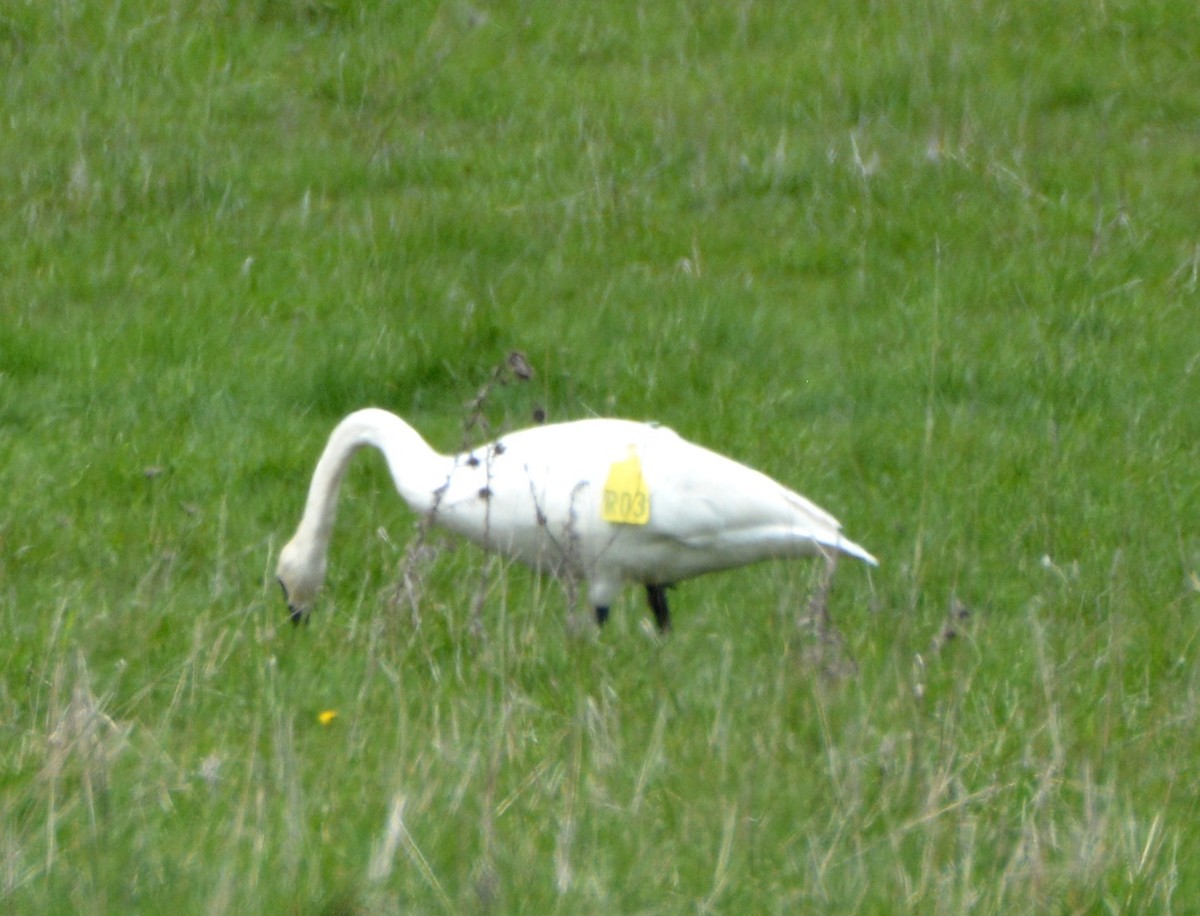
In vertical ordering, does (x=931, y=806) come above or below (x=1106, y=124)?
above

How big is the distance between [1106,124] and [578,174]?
2602 mm

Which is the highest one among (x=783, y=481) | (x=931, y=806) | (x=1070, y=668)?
(x=931, y=806)

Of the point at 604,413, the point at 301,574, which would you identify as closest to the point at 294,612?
the point at 301,574

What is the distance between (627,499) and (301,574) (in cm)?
92

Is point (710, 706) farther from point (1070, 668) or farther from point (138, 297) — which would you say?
point (138, 297)

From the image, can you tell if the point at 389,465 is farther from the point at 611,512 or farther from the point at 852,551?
the point at 852,551

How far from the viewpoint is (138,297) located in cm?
864

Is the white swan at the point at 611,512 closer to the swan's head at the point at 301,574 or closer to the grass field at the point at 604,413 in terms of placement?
the swan's head at the point at 301,574

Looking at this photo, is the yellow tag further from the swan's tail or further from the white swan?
the swan's tail

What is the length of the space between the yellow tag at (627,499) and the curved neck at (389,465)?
1.80 ft

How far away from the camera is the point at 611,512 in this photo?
18.5 feet

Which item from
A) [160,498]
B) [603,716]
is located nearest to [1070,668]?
[603,716]

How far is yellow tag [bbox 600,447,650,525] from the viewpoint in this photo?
5.61 m

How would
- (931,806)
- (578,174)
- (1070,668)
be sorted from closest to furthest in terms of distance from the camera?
(931,806), (1070,668), (578,174)
